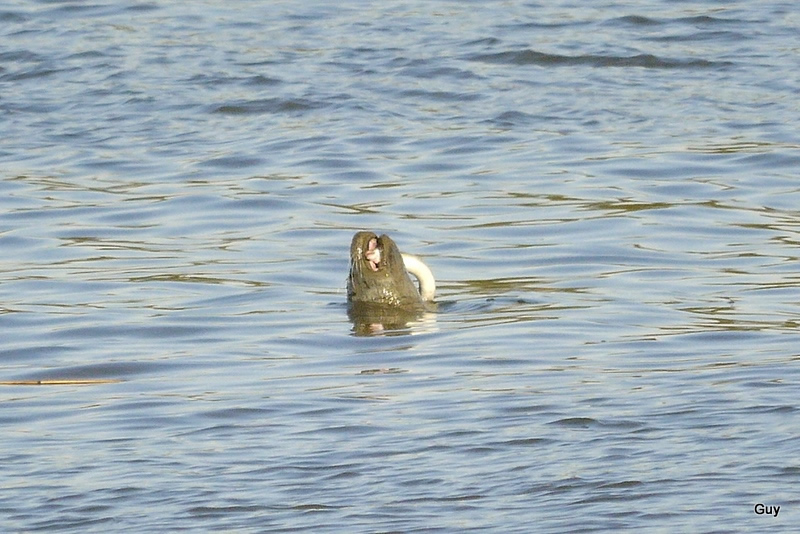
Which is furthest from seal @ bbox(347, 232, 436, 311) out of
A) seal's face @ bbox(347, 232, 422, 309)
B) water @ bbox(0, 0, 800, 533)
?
water @ bbox(0, 0, 800, 533)

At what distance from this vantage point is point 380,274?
9.52 m

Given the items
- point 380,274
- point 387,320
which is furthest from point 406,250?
point 387,320

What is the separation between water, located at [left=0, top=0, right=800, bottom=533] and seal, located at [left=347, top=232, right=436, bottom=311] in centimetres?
27

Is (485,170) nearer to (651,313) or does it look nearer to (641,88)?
(641,88)

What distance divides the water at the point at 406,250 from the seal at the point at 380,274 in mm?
272

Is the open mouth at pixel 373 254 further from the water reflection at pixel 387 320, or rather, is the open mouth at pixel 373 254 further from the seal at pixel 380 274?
the water reflection at pixel 387 320

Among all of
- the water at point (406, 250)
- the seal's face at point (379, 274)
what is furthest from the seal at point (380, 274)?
the water at point (406, 250)

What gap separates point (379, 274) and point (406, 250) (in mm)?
1880

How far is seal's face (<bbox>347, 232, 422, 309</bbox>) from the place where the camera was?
9.47 m

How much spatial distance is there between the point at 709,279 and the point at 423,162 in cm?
443

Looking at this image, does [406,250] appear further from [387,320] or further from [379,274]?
[387,320]

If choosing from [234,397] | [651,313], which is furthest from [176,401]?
[651,313]

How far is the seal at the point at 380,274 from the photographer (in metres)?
9.45

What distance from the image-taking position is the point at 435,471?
5660 millimetres
